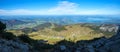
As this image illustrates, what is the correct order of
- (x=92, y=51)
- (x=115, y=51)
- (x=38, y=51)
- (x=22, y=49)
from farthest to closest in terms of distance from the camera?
(x=38, y=51) → (x=22, y=49) → (x=92, y=51) → (x=115, y=51)

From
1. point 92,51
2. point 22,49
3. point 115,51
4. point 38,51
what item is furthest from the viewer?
point 38,51

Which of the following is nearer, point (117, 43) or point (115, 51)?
point (115, 51)

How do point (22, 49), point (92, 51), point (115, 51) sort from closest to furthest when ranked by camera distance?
point (115, 51), point (92, 51), point (22, 49)

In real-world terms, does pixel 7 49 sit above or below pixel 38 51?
above

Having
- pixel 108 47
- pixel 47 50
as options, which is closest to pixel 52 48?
pixel 47 50

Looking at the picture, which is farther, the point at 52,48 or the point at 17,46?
the point at 52,48

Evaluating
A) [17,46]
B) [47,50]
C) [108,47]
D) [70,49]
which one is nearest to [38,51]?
[47,50]

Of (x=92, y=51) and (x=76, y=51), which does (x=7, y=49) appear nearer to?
(x=76, y=51)

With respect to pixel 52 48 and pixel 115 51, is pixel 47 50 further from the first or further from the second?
pixel 115 51
